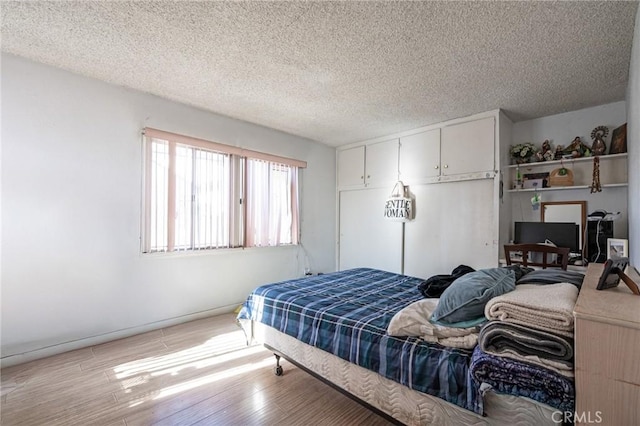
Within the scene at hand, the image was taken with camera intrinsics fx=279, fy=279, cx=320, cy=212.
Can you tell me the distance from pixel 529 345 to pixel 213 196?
3.27 m

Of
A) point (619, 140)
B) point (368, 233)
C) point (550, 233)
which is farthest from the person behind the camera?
point (368, 233)

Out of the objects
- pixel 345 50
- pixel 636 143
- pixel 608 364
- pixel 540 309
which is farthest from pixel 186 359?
pixel 636 143

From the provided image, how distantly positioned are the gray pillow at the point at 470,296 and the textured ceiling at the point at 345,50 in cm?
160

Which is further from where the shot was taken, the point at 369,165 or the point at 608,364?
the point at 369,165

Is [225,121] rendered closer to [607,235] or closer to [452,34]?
[452,34]

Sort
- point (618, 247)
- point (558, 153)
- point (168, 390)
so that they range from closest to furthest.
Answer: point (168, 390) < point (618, 247) < point (558, 153)

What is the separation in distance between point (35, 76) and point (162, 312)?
246cm

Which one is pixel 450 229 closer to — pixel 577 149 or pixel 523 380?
pixel 577 149

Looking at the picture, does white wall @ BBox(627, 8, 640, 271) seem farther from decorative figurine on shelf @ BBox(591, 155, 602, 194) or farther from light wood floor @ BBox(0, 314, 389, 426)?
light wood floor @ BBox(0, 314, 389, 426)

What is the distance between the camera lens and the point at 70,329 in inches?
99.0

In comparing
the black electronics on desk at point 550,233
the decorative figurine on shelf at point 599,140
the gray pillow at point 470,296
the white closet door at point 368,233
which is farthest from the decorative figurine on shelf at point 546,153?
the gray pillow at point 470,296

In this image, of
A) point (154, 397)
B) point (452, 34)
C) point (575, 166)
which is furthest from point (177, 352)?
point (575, 166)

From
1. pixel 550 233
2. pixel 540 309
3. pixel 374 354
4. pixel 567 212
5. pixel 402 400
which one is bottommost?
pixel 402 400

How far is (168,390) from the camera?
1.96 m
